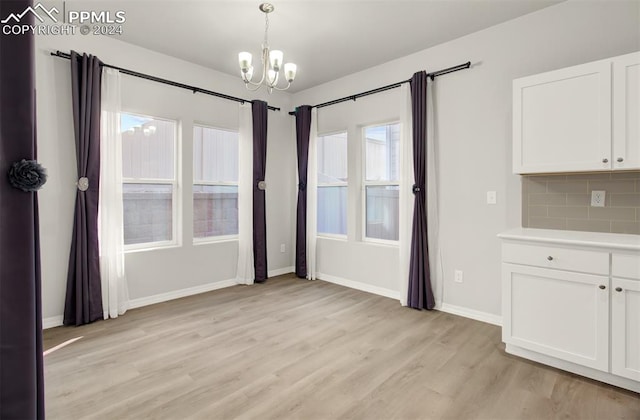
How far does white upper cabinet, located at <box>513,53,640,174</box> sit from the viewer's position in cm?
221

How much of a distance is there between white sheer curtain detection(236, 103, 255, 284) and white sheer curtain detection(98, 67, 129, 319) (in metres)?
1.47

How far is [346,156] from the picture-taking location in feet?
15.2

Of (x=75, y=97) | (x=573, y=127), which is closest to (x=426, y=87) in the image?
(x=573, y=127)

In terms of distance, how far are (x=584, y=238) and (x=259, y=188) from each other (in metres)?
3.56

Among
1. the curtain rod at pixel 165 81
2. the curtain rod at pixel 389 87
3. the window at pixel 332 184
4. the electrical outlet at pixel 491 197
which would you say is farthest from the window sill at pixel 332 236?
the curtain rod at pixel 165 81

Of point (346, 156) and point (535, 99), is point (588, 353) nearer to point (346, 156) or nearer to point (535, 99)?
point (535, 99)

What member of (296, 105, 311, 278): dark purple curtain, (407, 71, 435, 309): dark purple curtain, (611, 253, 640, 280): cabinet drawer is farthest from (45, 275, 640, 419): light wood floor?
(296, 105, 311, 278): dark purple curtain

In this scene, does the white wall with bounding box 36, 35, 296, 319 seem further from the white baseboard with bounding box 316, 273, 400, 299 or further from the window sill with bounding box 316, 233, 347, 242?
the white baseboard with bounding box 316, 273, 400, 299

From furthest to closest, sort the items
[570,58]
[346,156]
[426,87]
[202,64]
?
1. [346,156]
2. [202,64]
3. [426,87]
4. [570,58]

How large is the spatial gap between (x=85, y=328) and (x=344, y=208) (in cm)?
320

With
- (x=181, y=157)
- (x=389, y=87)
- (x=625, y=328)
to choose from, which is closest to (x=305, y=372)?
(x=625, y=328)

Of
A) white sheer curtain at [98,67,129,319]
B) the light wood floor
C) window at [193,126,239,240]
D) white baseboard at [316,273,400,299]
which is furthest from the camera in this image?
window at [193,126,239,240]

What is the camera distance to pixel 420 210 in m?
3.57

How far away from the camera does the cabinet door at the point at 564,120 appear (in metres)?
2.30
